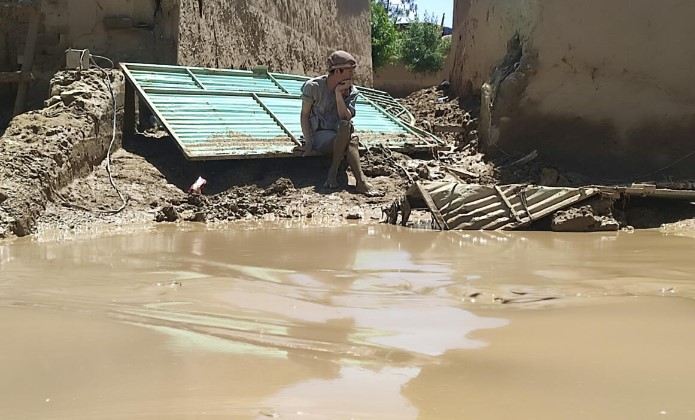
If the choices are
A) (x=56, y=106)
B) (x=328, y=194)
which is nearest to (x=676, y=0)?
(x=328, y=194)

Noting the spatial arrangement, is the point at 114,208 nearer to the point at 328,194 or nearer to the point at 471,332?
the point at 328,194

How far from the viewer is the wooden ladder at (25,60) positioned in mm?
6820

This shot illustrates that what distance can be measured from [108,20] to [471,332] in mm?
6178

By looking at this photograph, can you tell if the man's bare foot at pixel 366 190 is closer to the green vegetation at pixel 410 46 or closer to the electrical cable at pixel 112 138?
the electrical cable at pixel 112 138

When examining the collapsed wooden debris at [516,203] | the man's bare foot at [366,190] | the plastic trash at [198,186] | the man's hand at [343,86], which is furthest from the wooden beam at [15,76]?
the collapsed wooden debris at [516,203]

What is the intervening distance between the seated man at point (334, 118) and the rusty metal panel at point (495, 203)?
111cm

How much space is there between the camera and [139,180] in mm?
6199

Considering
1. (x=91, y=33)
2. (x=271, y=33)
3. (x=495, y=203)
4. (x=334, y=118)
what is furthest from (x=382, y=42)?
(x=495, y=203)

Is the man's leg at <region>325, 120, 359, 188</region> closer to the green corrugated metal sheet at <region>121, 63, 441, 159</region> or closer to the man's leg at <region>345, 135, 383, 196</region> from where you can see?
the man's leg at <region>345, 135, 383, 196</region>

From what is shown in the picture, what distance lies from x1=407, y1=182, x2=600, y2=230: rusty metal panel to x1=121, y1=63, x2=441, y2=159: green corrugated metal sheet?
72.3 inches

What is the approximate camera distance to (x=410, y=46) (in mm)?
22422

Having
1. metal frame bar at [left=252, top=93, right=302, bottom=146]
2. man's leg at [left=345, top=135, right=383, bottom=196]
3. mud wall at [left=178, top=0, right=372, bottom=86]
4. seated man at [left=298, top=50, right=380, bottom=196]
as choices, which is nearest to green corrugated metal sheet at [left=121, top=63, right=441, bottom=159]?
metal frame bar at [left=252, top=93, right=302, bottom=146]

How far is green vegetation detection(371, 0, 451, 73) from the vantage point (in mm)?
21938

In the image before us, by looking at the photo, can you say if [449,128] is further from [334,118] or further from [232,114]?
[232,114]
